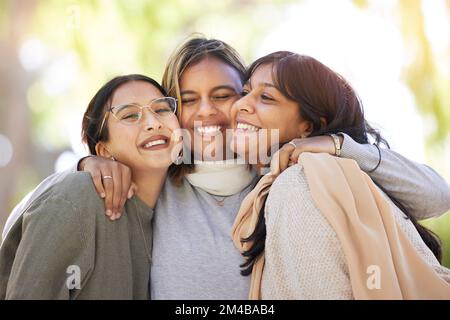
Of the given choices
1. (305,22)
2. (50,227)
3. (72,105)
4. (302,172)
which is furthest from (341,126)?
(72,105)

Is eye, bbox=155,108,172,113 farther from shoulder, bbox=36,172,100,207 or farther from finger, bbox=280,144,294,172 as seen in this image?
finger, bbox=280,144,294,172

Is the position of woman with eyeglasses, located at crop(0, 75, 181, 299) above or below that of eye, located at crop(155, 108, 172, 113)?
below

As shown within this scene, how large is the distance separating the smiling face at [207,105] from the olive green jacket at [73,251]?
464 millimetres

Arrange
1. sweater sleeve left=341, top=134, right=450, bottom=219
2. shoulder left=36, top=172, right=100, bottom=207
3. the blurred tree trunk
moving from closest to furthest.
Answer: shoulder left=36, top=172, right=100, bottom=207 < sweater sleeve left=341, top=134, right=450, bottom=219 < the blurred tree trunk

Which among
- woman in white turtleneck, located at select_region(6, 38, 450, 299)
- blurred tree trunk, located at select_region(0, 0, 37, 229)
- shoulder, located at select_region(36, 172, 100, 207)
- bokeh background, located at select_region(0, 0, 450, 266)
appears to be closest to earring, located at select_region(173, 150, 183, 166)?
woman in white turtleneck, located at select_region(6, 38, 450, 299)

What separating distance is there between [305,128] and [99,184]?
2.61ft

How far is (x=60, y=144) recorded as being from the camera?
405 centimetres

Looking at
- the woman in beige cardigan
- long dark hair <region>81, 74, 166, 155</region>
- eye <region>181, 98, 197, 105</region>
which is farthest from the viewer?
eye <region>181, 98, 197, 105</region>

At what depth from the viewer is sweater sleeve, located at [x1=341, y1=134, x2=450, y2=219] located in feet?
5.87

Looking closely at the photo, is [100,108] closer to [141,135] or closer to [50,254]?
[141,135]

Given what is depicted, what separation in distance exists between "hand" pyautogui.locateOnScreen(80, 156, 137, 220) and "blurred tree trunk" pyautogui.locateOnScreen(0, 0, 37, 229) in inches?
77.7

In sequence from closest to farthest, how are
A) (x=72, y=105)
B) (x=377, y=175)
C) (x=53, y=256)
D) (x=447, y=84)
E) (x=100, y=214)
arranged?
(x=53, y=256)
(x=100, y=214)
(x=377, y=175)
(x=447, y=84)
(x=72, y=105)

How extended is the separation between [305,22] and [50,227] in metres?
2.76
